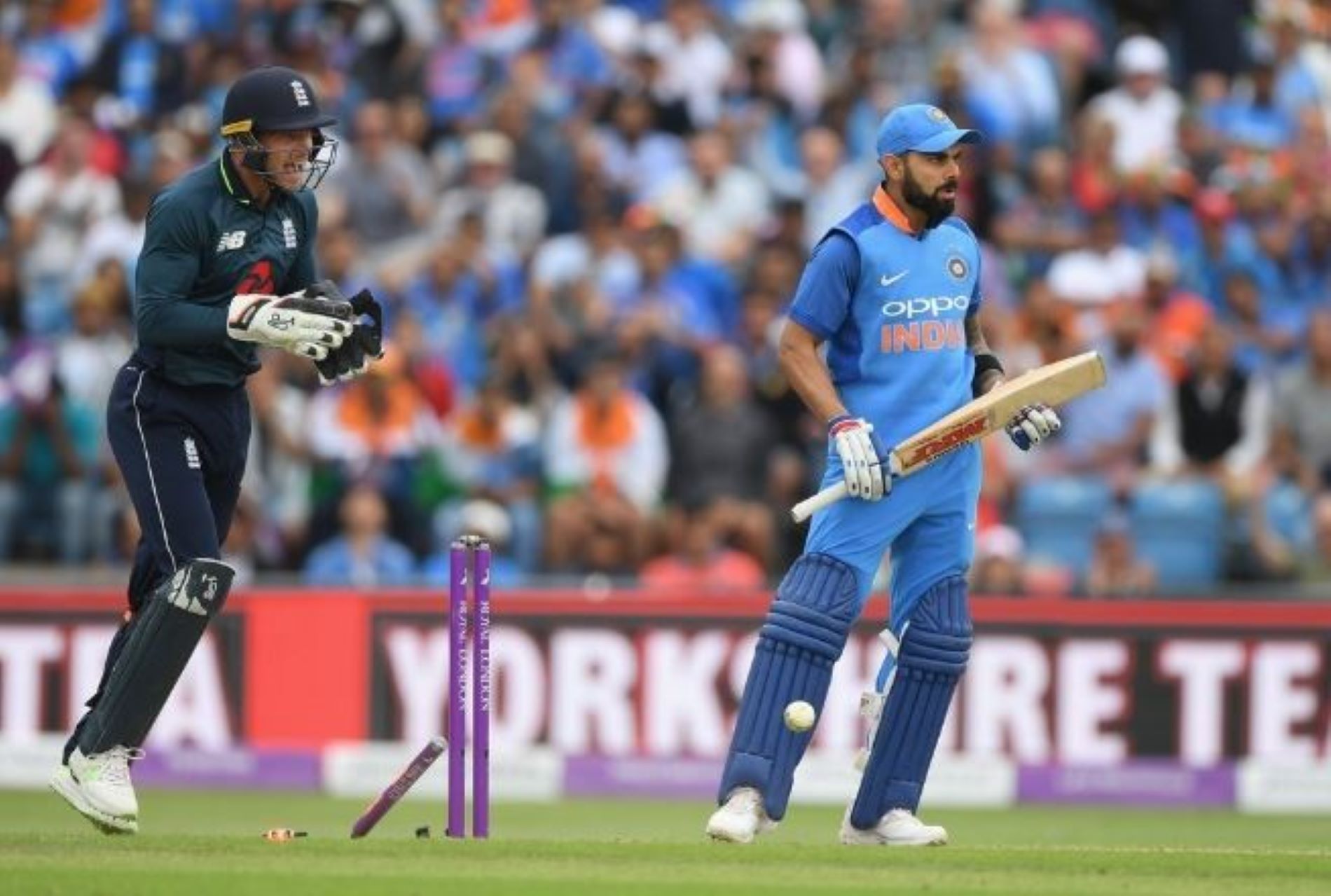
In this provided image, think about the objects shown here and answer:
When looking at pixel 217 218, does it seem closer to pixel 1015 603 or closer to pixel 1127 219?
pixel 1015 603

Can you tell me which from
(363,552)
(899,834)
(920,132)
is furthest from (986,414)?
(363,552)

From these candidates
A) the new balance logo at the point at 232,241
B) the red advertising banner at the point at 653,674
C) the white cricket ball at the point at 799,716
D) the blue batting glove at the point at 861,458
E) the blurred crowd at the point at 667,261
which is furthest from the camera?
the blurred crowd at the point at 667,261

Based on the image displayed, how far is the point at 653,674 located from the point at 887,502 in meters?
5.26

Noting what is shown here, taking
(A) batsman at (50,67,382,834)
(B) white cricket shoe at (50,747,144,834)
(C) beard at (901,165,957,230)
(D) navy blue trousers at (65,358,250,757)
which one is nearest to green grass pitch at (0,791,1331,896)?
(B) white cricket shoe at (50,747,144,834)

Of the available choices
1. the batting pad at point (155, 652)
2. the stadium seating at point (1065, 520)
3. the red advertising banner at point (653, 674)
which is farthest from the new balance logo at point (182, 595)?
the stadium seating at point (1065, 520)

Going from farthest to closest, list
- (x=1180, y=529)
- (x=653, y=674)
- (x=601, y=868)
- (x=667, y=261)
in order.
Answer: (x=667, y=261)
(x=1180, y=529)
(x=653, y=674)
(x=601, y=868)

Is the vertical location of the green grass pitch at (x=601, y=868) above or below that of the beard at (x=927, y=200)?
below

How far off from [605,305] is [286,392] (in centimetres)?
184

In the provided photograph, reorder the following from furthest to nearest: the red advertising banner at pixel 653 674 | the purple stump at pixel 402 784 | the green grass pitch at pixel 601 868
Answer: the red advertising banner at pixel 653 674, the purple stump at pixel 402 784, the green grass pitch at pixel 601 868

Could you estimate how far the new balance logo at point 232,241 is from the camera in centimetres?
830

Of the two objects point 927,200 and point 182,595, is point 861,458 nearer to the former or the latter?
point 927,200

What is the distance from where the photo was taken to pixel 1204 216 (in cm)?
1585

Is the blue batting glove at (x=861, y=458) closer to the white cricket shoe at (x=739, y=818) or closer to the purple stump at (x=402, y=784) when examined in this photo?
the white cricket shoe at (x=739, y=818)

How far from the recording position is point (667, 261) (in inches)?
611
